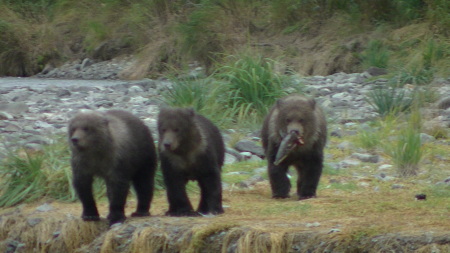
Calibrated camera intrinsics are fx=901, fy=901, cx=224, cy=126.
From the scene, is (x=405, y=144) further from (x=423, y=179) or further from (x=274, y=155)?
(x=274, y=155)

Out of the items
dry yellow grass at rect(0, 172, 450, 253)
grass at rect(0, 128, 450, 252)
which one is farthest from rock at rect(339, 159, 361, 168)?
dry yellow grass at rect(0, 172, 450, 253)

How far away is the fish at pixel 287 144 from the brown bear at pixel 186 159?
0.88 m

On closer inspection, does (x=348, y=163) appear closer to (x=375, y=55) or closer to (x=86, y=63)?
(x=375, y=55)

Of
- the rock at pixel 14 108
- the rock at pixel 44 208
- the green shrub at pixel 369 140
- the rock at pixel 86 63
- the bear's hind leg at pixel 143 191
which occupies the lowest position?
the rock at pixel 86 63

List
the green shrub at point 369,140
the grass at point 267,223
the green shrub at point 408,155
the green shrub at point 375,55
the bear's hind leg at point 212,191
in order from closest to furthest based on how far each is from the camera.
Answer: the grass at point 267,223 → the bear's hind leg at point 212,191 → the green shrub at point 408,155 → the green shrub at point 369,140 → the green shrub at point 375,55

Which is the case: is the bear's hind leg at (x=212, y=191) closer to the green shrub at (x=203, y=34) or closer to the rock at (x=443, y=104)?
the rock at (x=443, y=104)

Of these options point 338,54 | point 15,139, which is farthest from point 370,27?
point 15,139

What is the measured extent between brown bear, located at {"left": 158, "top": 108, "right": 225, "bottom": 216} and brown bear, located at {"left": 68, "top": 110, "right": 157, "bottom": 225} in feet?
0.80

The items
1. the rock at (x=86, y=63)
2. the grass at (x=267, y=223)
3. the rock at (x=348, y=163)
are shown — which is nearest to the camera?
the grass at (x=267, y=223)

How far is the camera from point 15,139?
9.48 metres

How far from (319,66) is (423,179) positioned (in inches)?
445

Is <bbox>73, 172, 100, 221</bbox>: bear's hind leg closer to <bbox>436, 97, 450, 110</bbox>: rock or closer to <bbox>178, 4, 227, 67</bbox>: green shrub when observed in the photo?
<bbox>436, 97, 450, 110</bbox>: rock

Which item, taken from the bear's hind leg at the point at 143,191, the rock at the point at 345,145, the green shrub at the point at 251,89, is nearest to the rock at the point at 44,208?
the bear's hind leg at the point at 143,191

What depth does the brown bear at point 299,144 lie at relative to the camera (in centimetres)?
773
